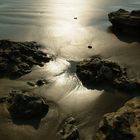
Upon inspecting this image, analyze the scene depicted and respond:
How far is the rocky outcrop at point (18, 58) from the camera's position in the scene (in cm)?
1288

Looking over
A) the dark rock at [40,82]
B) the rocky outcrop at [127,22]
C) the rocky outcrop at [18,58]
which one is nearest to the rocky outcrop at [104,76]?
the dark rock at [40,82]

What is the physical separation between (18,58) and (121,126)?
272 inches

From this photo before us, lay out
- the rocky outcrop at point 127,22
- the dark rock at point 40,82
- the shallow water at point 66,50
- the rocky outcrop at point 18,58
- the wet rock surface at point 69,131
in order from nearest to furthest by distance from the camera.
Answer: the wet rock surface at point 69,131 → the shallow water at point 66,50 → the dark rock at point 40,82 → the rocky outcrop at point 18,58 → the rocky outcrop at point 127,22

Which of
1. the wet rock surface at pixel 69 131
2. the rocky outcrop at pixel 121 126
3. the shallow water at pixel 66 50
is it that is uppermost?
the rocky outcrop at pixel 121 126

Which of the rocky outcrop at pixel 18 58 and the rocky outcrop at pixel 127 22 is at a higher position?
the rocky outcrop at pixel 18 58

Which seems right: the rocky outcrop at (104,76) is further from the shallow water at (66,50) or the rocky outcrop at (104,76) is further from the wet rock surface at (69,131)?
the wet rock surface at (69,131)

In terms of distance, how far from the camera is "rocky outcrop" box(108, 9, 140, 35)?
57.0 ft

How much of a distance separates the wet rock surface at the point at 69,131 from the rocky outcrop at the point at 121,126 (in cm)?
72

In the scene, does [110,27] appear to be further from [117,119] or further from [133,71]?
[117,119]

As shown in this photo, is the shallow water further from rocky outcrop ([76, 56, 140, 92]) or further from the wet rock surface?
rocky outcrop ([76, 56, 140, 92])

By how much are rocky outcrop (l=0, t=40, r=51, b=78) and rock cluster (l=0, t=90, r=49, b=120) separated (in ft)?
8.54

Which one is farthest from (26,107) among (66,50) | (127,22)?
(127,22)

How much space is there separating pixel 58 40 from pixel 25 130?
8.19 metres

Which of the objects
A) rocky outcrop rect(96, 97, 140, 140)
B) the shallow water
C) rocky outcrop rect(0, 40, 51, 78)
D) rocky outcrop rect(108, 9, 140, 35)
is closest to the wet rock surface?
the shallow water
